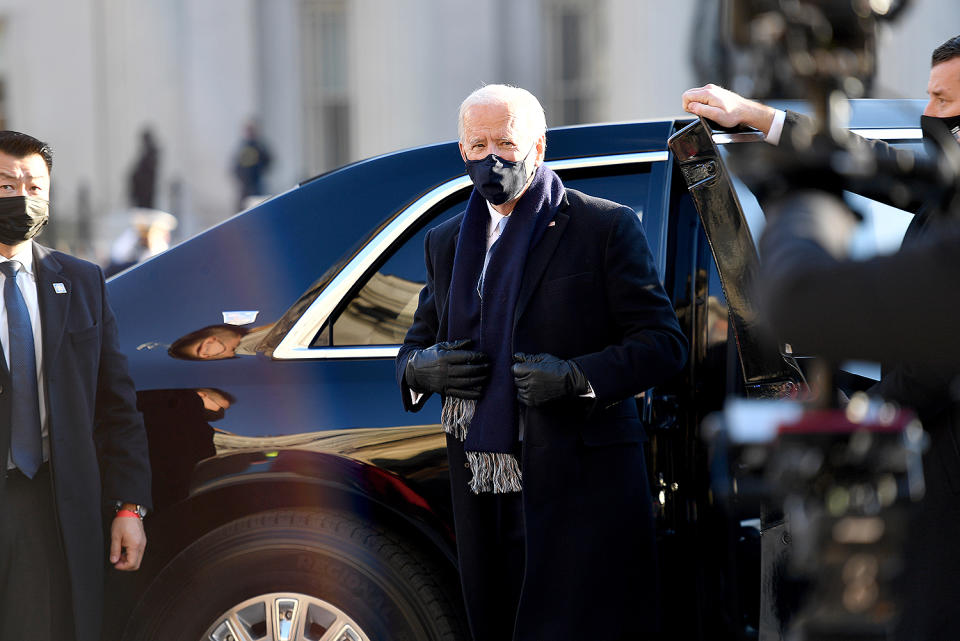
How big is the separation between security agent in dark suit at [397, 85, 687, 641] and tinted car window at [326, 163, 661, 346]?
32 centimetres

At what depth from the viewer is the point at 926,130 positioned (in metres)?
2.29

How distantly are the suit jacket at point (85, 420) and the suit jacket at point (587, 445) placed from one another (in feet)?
2.89

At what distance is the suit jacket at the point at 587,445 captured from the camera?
8.00 feet

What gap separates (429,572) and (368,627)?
198mm

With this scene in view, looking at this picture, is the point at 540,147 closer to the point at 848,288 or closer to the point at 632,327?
the point at 632,327

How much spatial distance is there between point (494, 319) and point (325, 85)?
1497 centimetres

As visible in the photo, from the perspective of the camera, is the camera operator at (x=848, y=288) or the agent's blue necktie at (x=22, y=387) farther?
the agent's blue necktie at (x=22, y=387)

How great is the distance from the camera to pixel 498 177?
8.10 feet

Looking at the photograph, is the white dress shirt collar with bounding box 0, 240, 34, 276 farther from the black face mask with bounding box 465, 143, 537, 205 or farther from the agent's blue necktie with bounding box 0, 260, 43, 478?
the black face mask with bounding box 465, 143, 537, 205

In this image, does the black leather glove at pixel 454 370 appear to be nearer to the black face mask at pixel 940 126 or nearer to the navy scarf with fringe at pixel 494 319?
the navy scarf with fringe at pixel 494 319

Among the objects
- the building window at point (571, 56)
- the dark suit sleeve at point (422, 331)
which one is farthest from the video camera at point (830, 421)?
the building window at point (571, 56)

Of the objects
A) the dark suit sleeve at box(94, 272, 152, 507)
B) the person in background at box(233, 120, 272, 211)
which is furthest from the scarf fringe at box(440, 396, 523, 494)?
the person in background at box(233, 120, 272, 211)

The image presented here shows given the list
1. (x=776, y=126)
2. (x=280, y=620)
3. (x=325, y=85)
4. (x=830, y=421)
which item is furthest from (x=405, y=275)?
(x=325, y=85)

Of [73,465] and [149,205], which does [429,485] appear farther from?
[149,205]
